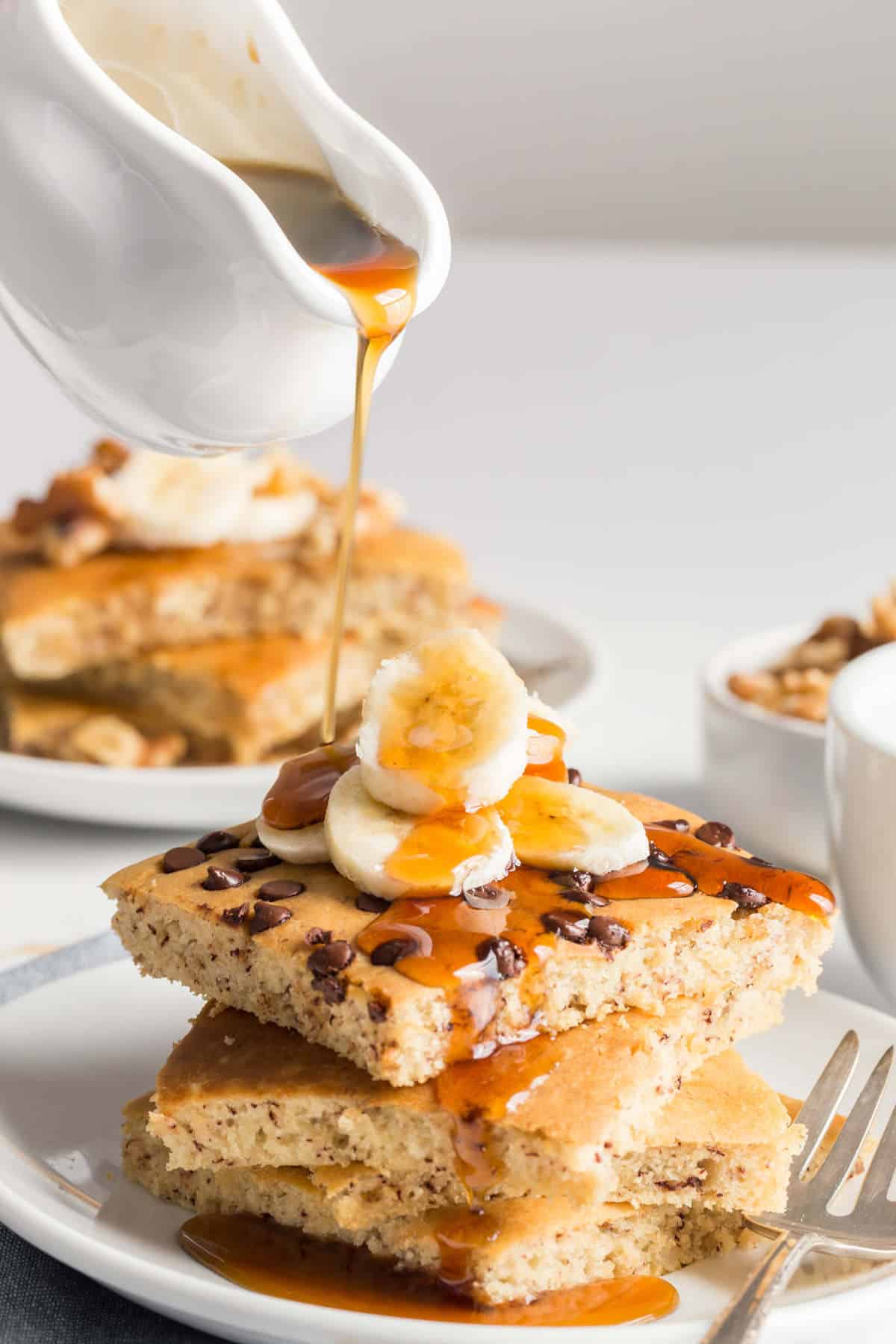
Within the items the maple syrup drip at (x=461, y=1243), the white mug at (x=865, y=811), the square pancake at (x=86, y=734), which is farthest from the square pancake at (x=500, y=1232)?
the square pancake at (x=86, y=734)

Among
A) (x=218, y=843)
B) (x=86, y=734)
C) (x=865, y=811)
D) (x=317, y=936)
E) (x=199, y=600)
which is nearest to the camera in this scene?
(x=317, y=936)

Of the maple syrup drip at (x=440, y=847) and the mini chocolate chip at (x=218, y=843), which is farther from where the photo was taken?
the mini chocolate chip at (x=218, y=843)

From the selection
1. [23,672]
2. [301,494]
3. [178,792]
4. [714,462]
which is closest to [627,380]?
[714,462]

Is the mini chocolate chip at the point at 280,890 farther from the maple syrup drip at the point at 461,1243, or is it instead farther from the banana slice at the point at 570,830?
the maple syrup drip at the point at 461,1243

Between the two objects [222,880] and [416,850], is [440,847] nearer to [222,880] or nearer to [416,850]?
[416,850]

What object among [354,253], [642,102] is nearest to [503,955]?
[354,253]

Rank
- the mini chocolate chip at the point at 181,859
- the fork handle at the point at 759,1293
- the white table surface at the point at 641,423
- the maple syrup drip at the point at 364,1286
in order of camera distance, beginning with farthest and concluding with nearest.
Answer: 1. the white table surface at the point at 641,423
2. the mini chocolate chip at the point at 181,859
3. the maple syrup drip at the point at 364,1286
4. the fork handle at the point at 759,1293
